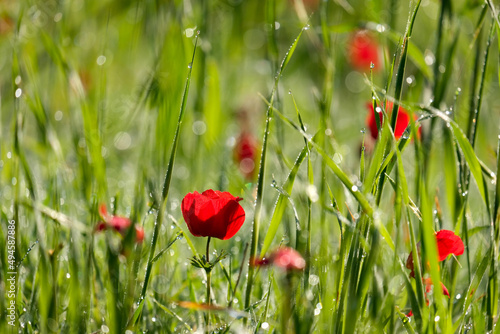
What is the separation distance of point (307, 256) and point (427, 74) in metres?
0.55

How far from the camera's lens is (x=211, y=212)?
0.79m

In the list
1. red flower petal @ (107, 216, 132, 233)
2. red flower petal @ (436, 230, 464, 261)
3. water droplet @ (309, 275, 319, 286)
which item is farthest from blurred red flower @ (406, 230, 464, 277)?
red flower petal @ (107, 216, 132, 233)

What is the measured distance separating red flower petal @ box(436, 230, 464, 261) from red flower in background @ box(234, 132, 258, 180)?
861 millimetres

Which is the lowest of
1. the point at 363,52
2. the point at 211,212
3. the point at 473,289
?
the point at 473,289

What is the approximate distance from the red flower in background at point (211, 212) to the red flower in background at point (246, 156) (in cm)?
80

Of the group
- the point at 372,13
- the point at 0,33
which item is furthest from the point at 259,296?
the point at 0,33

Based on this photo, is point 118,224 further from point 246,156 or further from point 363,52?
point 363,52

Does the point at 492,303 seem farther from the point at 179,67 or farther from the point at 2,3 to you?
the point at 2,3

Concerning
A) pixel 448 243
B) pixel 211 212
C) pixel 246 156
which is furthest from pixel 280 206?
pixel 246 156

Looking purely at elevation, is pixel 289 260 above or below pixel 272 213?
below

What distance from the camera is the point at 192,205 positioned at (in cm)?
79

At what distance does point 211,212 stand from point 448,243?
Answer: 32cm

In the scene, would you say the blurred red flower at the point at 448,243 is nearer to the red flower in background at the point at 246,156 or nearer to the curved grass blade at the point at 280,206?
the curved grass blade at the point at 280,206

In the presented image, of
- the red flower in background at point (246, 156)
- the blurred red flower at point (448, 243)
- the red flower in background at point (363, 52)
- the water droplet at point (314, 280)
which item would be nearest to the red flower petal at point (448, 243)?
the blurred red flower at point (448, 243)
